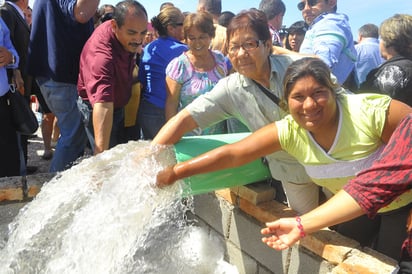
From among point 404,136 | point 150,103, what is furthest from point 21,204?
point 404,136

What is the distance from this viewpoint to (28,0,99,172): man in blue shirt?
3.43 meters

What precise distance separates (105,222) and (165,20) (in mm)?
1991

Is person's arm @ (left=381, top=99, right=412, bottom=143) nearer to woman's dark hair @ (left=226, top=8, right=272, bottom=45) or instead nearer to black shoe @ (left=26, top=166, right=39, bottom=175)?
woman's dark hair @ (left=226, top=8, right=272, bottom=45)

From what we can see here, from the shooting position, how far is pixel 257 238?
2.77 metres

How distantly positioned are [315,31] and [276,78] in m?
1.30

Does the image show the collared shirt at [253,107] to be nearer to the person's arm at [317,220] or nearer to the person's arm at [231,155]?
the person's arm at [231,155]

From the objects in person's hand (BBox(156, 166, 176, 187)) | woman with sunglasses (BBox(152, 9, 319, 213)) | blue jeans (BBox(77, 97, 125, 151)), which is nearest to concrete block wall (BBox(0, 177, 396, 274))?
woman with sunglasses (BBox(152, 9, 319, 213))

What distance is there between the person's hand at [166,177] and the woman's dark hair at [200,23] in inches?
52.4

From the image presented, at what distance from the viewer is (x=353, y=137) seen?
2.01 m

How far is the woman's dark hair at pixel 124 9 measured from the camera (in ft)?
9.67

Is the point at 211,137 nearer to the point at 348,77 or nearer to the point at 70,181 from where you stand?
the point at 70,181

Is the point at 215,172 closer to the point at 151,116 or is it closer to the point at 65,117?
the point at 151,116

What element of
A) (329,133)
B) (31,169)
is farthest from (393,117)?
(31,169)

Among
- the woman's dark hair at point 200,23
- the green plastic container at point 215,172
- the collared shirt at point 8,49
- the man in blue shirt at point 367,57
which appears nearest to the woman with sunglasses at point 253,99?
the green plastic container at point 215,172
